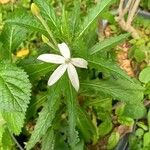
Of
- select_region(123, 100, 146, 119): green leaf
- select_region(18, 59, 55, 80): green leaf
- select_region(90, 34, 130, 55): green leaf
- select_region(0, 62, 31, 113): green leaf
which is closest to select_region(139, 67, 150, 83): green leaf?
select_region(123, 100, 146, 119): green leaf

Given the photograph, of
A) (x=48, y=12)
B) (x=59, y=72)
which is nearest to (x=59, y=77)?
(x=59, y=72)

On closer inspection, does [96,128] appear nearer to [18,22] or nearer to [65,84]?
[65,84]

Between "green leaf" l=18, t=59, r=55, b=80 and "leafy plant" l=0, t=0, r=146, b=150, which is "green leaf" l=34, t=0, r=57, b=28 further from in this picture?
"green leaf" l=18, t=59, r=55, b=80

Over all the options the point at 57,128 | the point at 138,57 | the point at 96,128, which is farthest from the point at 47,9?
the point at 138,57

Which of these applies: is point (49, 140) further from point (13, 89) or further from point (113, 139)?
point (13, 89)

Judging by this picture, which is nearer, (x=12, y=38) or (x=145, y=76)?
(x=12, y=38)

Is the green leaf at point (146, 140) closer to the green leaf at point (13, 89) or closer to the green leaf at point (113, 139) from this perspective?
the green leaf at point (113, 139)

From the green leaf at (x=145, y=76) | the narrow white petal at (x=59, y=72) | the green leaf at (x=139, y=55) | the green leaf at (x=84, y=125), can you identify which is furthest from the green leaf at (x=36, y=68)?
the green leaf at (x=139, y=55)
